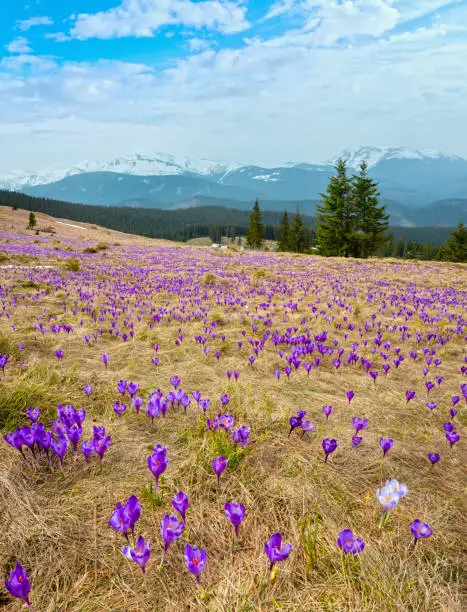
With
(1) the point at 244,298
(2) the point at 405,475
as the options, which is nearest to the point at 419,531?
(2) the point at 405,475

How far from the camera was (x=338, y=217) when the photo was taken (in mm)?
42219

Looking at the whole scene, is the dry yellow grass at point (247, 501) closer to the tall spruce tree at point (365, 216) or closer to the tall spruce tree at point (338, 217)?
the tall spruce tree at point (338, 217)

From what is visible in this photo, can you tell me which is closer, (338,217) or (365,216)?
(338,217)

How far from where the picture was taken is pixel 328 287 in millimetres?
13930

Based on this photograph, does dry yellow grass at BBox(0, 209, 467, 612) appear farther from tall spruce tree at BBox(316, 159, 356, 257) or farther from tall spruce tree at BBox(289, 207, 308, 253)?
tall spruce tree at BBox(289, 207, 308, 253)

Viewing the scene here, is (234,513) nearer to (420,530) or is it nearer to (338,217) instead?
(420,530)

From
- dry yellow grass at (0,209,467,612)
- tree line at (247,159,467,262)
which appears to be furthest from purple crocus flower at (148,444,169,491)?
tree line at (247,159,467,262)

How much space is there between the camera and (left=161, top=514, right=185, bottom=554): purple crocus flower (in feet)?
6.00

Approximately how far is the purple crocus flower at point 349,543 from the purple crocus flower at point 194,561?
736 mm

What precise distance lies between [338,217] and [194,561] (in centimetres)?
4437

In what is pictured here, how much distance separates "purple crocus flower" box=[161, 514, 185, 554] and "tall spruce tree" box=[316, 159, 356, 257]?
4284 centimetres

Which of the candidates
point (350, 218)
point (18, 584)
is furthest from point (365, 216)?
point (18, 584)

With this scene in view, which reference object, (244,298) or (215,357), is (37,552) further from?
(244,298)

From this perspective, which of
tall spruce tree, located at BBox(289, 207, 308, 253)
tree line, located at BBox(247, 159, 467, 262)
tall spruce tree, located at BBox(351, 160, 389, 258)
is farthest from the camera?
tall spruce tree, located at BBox(289, 207, 308, 253)
